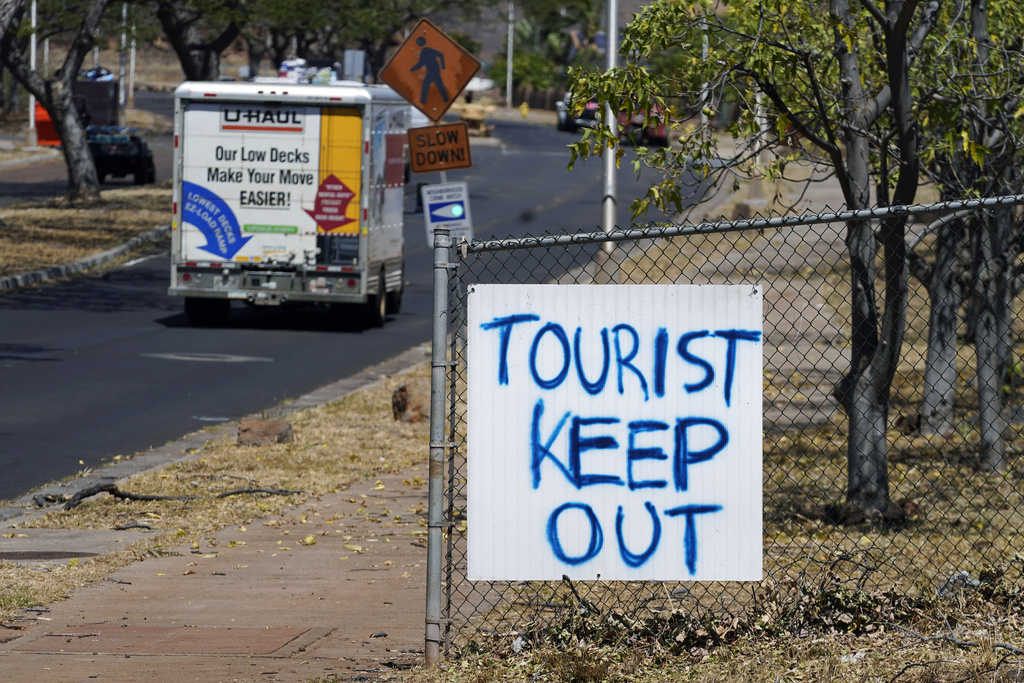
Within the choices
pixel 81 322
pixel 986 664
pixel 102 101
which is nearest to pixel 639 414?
pixel 986 664

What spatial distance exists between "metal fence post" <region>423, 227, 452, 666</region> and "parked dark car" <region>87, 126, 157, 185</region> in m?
33.9

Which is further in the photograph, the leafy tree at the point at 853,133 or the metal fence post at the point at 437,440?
the leafy tree at the point at 853,133

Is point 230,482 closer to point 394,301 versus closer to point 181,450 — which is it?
point 181,450

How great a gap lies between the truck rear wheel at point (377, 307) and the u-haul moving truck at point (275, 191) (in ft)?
2.42

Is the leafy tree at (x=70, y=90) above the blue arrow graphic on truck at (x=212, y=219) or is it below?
above

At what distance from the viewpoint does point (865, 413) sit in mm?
8414

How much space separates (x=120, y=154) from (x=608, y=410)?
34.4 meters

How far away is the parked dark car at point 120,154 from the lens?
37031 millimetres

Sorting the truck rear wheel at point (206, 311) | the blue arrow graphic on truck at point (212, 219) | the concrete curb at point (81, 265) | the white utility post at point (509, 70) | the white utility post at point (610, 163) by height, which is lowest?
the truck rear wheel at point (206, 311)

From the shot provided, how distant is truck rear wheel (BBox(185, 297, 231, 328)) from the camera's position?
60.4 ft

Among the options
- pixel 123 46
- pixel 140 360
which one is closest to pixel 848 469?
pixel 140 360

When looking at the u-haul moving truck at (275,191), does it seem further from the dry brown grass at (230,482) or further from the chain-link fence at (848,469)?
the dry brown grass at (230,482)

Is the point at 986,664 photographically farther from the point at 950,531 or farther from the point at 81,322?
the point at 81,322

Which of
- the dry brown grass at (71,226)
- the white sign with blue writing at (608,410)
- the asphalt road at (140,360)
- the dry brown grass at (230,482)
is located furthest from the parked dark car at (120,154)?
the white sign with blue writing at (608,410)
